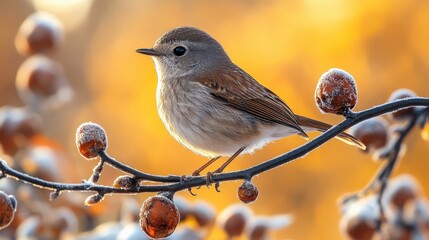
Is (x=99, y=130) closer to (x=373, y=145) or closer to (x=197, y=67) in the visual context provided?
(x=373, y=145)

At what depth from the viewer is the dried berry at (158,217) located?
2.18 metres

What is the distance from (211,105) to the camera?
3680 mm

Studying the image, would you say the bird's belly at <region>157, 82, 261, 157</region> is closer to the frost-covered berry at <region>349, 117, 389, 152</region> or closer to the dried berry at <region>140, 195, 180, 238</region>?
the frost-covered berry at <region>349, 117, 389, 152</region>

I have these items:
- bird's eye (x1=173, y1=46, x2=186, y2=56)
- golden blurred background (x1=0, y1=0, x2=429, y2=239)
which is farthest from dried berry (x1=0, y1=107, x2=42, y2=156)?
golden blurred background (x1=0, y1=0, x2=429, y2=239)

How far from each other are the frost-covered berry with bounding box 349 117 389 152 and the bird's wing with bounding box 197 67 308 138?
50 centimetres

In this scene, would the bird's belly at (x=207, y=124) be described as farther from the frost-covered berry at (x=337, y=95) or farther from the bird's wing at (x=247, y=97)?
the frost-covered berry at (x=337, y=95)

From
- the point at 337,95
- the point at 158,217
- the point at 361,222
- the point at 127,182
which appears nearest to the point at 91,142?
the point at 127,182

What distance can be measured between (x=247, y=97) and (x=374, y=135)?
0.91 meters

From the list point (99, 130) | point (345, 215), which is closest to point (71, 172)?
point (345, 215)

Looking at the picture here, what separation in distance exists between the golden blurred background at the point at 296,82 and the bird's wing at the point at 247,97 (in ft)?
5.87

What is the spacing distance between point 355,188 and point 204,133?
319 centimetres

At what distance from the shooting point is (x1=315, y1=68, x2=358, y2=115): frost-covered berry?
2178 millimetres

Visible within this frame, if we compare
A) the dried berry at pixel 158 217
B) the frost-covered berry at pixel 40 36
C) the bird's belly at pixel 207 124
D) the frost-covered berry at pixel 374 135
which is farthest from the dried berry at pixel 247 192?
the frost-covered berry at pixel 40 36

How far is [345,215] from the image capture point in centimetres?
330
